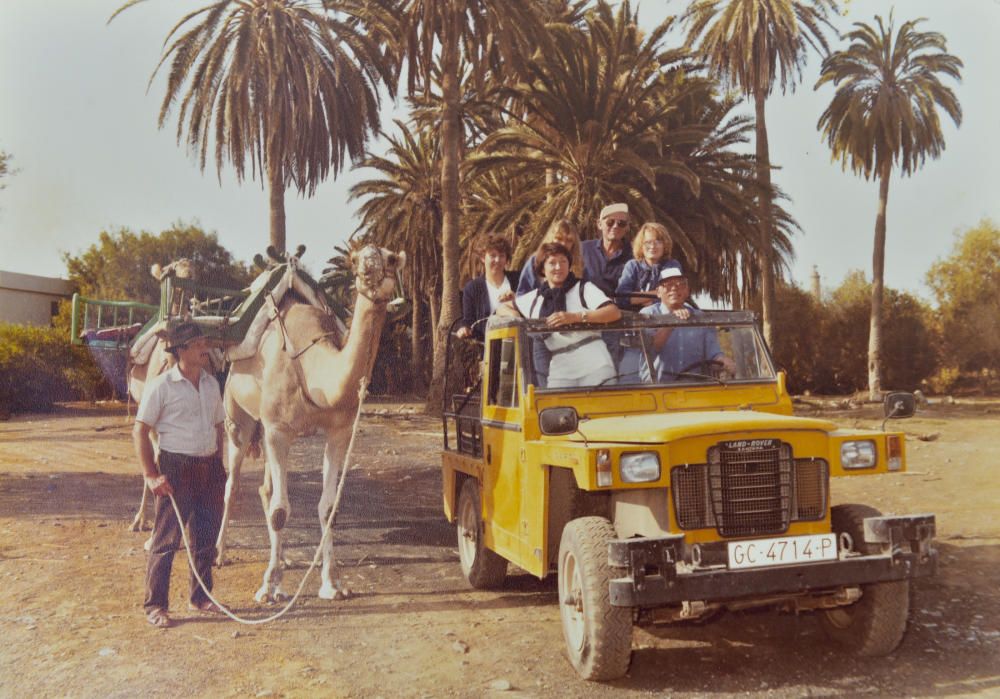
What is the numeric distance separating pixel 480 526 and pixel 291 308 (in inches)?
98.3

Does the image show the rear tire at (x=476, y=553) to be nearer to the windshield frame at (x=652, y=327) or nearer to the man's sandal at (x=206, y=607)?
the windshield frame at (x=652, y=327)

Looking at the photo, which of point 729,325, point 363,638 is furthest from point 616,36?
point 363,638

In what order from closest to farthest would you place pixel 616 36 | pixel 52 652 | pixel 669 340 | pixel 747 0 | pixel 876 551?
1. pixel 876 551
2. pixel 52 652
3. pixel 669 340
4. pixel 747 0
5. pixel 616 36

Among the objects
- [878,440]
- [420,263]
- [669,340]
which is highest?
[420,263]

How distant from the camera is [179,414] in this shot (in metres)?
6.67

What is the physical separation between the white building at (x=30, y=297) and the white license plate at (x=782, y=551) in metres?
7.78

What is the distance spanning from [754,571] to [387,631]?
8.96ft

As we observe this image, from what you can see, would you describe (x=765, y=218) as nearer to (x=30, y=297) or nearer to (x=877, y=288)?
(x=877, y=288)

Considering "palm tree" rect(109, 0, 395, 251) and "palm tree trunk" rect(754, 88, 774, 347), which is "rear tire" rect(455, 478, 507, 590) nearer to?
"palm tree" rect(109, 0, 395, 251)

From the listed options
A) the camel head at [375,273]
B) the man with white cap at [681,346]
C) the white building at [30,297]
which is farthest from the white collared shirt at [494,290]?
the white building at [30,297]

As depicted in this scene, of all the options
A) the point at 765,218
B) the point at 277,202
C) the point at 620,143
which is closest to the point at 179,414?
the point at 277,202

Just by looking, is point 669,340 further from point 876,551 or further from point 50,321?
point 50,321

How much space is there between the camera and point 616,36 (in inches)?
929

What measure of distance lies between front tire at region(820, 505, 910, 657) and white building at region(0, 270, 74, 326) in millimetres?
8141
